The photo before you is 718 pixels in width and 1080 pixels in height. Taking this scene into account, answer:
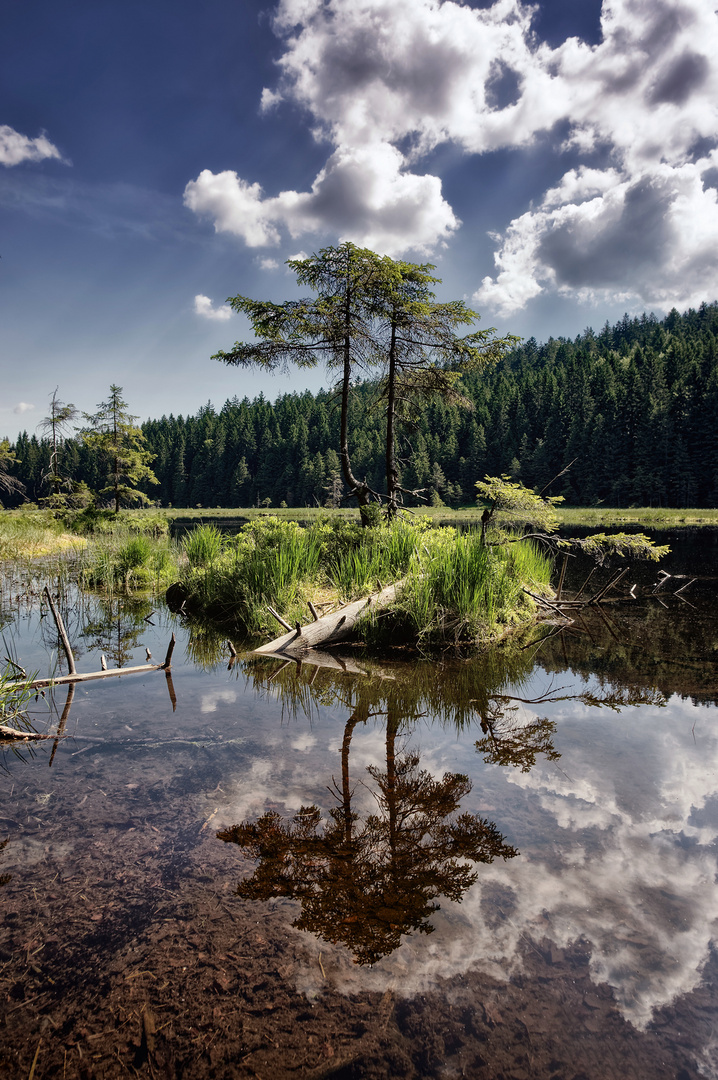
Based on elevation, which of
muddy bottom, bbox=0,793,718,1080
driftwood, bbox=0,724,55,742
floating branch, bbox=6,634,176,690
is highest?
floating branch, bbox=6,634,176,690

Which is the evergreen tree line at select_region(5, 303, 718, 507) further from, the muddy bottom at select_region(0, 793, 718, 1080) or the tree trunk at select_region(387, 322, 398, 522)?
the muddy bottom at select_region(0, 793, 718, 1080)

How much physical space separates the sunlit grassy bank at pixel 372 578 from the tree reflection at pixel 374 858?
14.5 feet

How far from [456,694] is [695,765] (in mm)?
2540

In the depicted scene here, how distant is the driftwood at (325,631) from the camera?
27.2 ft

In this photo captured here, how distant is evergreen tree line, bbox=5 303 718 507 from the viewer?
68500mm

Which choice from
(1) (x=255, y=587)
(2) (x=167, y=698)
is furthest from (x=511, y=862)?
(1) (x=255, y=587)

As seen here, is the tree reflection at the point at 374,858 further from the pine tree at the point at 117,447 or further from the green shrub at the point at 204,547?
the pine tree at the point at 117,447

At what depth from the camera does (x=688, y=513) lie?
2179 inches

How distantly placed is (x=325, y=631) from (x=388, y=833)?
4995 mm

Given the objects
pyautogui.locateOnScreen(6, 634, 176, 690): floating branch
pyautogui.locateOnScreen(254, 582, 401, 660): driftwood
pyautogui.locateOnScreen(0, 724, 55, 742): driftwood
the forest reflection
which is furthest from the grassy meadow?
pyautogui.locateOnScreen(0, 724, 55, 742): driftwood

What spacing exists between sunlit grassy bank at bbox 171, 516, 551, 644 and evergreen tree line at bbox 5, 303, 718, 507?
24.3 metres

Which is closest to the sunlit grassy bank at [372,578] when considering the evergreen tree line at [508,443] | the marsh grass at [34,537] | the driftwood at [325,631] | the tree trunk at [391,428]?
the driftwood at [325,631]

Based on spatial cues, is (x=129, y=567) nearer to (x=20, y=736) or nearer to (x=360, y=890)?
(x=20, y=736)

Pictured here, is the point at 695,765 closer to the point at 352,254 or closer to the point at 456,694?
the point at 456,694
